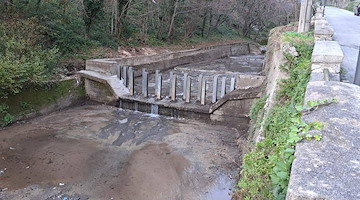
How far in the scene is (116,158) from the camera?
7754 mm

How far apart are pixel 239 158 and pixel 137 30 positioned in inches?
624

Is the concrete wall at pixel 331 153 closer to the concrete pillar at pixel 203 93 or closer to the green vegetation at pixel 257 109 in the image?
the green vegetation at pixel 257 109

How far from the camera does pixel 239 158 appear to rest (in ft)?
25.4

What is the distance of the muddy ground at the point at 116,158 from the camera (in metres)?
6.27

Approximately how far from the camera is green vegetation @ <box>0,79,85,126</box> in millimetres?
9586

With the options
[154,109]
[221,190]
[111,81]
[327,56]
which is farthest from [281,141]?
[111,81]

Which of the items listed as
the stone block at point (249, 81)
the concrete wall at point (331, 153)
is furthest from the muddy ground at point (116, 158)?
the concrete wall at point (331, 153)

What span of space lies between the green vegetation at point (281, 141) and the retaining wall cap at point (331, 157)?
141 millimetres

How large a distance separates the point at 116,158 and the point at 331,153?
6196mm

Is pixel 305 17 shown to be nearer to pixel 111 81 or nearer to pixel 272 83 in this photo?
pixel 272 83

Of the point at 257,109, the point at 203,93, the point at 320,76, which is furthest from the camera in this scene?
the point at 203,93

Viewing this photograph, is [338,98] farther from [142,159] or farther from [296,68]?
[142,159]

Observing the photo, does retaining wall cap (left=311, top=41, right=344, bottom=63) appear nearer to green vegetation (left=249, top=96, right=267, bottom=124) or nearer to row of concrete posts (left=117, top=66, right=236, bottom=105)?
green vegetation (left=249, top=96, right=267, bottom=124)

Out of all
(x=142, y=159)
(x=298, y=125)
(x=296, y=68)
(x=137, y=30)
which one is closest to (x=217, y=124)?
(x=142, y=159)
